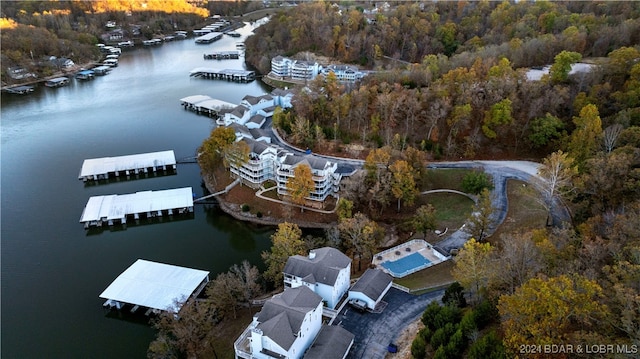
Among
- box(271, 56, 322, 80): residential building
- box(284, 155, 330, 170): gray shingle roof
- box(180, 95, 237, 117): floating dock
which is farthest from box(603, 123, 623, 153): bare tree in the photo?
box(271, 56, 322, 80): residential building

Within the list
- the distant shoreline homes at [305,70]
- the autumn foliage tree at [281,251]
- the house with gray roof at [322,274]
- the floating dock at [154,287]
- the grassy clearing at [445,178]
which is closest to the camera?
the house with gray roof at [322,274]

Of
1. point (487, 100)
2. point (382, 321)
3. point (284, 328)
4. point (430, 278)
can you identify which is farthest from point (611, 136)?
point (284, 328)

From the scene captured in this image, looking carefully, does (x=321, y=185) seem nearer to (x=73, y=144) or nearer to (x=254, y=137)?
(x=254, y=137)

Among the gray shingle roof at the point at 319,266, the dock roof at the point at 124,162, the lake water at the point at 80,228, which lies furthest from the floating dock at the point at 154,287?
the dock roof at the point at 124,162

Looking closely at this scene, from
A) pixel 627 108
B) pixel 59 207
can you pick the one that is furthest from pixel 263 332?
pixel 627 108

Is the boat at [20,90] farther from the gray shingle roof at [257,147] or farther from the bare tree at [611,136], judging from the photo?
the bare tree at [611,136]
